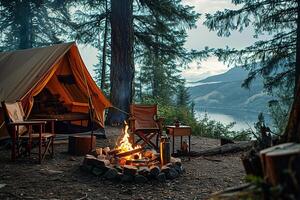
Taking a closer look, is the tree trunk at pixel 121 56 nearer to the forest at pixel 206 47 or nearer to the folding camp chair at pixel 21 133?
the forest at pixel 206 47

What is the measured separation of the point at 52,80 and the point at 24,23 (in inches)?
276

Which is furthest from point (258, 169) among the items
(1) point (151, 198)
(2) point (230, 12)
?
(2) point (230, 12)

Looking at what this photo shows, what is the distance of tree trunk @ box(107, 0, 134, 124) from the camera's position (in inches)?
330

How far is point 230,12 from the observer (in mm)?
8328

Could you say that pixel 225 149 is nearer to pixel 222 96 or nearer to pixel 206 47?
pixel 206 47

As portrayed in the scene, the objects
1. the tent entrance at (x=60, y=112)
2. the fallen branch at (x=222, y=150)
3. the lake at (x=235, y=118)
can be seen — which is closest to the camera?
the fallen branch at (x=222, y=150)

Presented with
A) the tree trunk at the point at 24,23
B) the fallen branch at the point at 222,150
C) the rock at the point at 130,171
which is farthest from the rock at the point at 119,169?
the tree trunk at the point at 24,23

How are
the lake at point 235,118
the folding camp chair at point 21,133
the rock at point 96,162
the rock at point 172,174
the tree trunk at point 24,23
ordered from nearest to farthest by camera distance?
the rock at point 172,174
the rock at point 96,162
the folding camp chair at point 21,133
the lake at point 235,118
the tree trunk at point 24,23

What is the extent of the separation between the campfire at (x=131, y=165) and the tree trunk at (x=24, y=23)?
997 centimetres

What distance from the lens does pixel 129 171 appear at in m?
3.79

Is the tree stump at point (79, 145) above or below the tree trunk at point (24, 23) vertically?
A: below

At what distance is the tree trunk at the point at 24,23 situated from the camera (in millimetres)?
12689

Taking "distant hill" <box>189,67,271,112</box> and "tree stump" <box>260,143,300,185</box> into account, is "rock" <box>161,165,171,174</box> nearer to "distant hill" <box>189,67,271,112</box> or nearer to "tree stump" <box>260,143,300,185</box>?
"tree stump" <box>260,143,300,185</box>

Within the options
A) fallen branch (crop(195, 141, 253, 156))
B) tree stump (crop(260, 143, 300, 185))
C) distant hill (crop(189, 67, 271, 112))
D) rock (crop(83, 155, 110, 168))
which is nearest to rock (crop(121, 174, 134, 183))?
rock (crop(83, 155, 110, 168))
